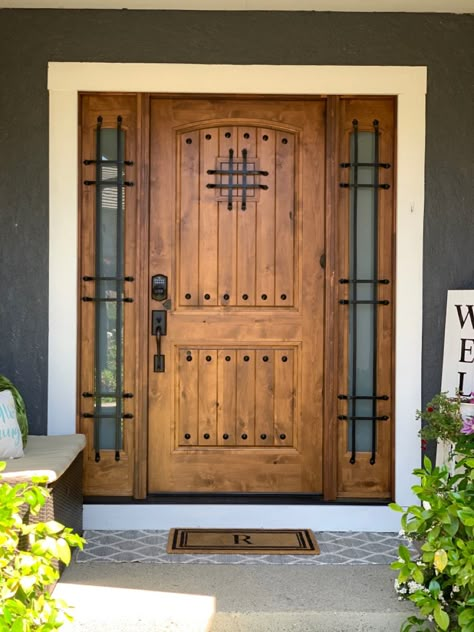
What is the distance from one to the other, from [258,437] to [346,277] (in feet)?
3.01

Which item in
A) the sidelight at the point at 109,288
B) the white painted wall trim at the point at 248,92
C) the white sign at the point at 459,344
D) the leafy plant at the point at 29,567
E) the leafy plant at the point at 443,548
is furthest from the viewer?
the sidelight at the point at 109,288

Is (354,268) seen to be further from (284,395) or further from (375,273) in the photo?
(284,395)

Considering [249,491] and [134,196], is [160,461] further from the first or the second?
[134,196]

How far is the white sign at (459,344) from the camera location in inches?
154

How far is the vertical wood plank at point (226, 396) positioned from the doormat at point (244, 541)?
1.51ft

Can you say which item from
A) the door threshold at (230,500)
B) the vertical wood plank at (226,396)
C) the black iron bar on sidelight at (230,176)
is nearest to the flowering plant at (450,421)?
the door threshold at (230,500)

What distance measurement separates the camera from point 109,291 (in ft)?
13.7

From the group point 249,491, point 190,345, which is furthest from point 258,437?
point 190,345

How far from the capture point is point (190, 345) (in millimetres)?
4199

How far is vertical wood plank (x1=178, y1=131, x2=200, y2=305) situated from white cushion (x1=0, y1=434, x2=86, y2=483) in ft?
2.95

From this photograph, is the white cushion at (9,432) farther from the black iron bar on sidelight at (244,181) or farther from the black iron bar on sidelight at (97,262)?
the black iron bar on sidelight at (244,181)

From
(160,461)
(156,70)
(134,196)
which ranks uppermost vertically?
(156,70)

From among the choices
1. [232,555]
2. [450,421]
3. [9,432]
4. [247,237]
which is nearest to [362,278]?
[247,237]

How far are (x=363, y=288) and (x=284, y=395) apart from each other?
26.3 inches
